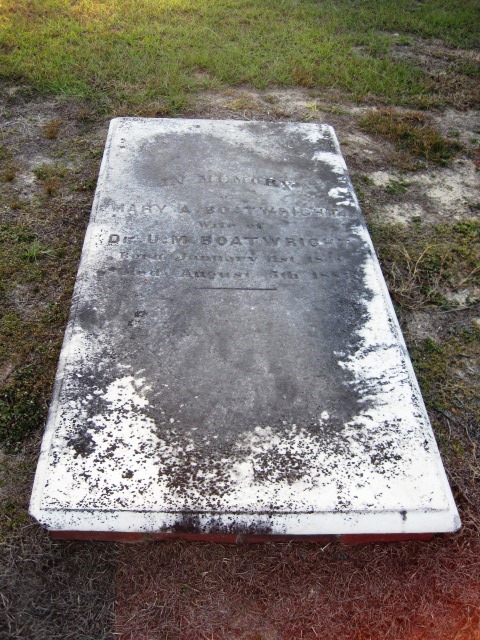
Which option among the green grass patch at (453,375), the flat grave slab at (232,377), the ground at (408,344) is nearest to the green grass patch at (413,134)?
the ground at (408,344)

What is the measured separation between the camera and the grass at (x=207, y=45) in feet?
13.6

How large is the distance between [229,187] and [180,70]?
197cm

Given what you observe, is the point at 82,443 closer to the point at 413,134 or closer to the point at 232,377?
the point at 232,377

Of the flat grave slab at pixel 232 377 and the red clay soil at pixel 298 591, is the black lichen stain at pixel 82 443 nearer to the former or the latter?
the flat grave slab at pixel 232 377

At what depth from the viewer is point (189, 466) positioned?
5.95 feet

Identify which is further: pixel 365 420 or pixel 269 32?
pixel 269 32

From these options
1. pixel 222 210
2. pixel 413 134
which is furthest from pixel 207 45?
pixel 222 210

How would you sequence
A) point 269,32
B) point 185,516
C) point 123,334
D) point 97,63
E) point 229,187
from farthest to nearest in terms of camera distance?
point 269,32 < point 97,63 < point 229,187 < point 123,334 < point 185,516

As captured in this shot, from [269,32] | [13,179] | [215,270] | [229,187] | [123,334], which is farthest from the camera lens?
[269,32]

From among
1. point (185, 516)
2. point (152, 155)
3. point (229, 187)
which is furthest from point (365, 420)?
point (152, 155)

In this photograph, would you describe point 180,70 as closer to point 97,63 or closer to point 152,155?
point 97,63

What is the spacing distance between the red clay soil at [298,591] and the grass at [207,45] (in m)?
2.91

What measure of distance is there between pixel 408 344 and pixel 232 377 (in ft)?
3.09

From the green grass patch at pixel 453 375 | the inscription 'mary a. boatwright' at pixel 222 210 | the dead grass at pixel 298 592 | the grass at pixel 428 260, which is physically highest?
the inscription 'mary a. boatwright' at pixel 222 210
